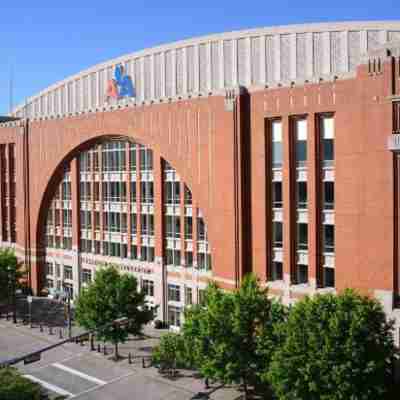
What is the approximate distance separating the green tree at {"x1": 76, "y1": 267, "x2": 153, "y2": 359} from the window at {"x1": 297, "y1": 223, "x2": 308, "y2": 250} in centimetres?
1345

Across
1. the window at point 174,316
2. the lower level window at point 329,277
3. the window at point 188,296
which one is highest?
the lower level window at point 329,277

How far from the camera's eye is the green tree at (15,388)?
84.1 ft

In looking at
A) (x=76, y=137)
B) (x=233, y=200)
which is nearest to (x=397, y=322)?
(x=233, y=200)

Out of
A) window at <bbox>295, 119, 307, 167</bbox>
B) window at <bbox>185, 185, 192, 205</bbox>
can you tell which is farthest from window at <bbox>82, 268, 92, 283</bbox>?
window at <bbox>295, 119, 307, 167</bbox>

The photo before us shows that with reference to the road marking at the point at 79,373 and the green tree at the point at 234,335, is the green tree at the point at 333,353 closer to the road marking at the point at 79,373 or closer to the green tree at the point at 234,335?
the green tree at the point at 234,335

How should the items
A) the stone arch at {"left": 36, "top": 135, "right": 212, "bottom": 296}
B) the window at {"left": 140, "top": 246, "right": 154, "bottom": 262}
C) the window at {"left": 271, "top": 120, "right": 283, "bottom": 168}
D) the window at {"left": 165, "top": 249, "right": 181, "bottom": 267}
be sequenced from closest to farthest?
the window at {"left": 271, "top": 120, "right": 283, "bottom": 168} < the window at {"left": 165, "top": 249, "right": 181, "bottom": 267} < the window at {"left": 140, "top": 246, "right": 154, "bottom": 262} < the stone arch at {"left": 36, "top": 135, "right": 212, "bottom": 296}

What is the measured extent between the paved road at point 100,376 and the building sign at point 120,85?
2430 centimetres

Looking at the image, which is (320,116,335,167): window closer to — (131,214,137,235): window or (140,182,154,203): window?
(140,182,154,203): window

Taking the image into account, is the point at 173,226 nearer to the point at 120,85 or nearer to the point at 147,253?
the point at 147,253

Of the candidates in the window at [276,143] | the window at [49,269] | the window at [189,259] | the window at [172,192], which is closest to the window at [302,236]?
the window at [276,143]

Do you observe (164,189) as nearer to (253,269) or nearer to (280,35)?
(253,269)

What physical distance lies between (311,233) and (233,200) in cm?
699

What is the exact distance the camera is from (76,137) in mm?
58344

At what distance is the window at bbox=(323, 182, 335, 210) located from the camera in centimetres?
3819
